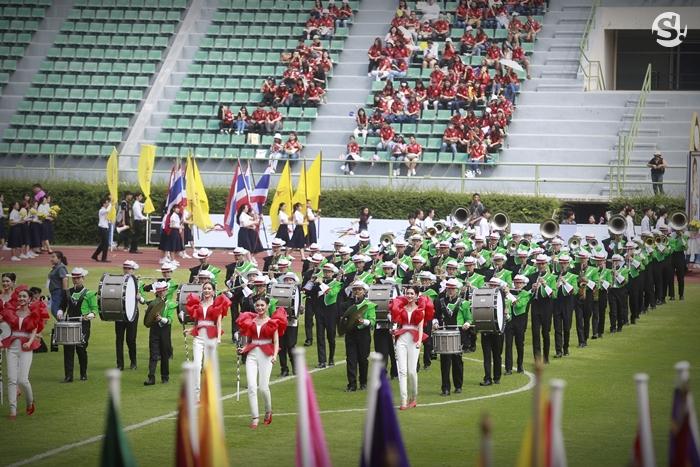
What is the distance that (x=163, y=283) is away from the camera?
2211cm

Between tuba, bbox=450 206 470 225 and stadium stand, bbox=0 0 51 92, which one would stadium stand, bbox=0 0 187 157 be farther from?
tuba, bbox=450 206 470 225

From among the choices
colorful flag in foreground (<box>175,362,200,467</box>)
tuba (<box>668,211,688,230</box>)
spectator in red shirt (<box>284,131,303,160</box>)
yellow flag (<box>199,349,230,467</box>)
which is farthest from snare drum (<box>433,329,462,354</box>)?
spectator in red shirt (<box>284,131,303,160</box>)

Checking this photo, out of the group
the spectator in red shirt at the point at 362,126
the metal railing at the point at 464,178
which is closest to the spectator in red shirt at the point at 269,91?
the spectator in red shirt at the point at 362,126

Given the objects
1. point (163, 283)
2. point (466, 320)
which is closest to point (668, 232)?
point (466, 320)

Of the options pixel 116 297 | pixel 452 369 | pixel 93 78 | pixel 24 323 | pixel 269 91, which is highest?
pixel 93 78

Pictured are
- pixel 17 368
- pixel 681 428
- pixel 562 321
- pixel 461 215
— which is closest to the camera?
pixel 681 428

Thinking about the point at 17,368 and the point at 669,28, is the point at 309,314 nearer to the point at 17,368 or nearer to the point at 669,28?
the point at 17,368

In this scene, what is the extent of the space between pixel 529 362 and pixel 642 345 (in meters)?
2.72

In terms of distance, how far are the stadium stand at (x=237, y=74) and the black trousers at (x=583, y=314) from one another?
18.5m

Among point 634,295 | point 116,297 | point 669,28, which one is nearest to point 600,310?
point 634,295

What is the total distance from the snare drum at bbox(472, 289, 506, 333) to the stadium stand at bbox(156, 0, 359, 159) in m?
22.2

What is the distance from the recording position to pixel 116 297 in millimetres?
22094

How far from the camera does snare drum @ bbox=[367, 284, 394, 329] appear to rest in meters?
21.1

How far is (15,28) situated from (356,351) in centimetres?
3361
